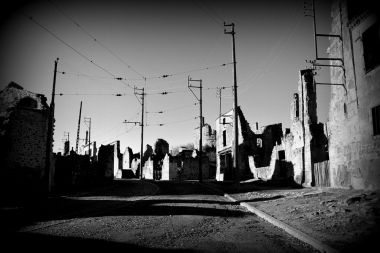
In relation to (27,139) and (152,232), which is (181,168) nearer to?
(27,139)

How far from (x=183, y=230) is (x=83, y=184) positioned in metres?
20.0

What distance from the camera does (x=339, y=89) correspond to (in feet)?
43.0

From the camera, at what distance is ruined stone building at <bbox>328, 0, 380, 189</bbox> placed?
34.7 feet

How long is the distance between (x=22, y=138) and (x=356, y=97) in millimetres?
20793

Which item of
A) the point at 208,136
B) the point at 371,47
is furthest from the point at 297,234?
the point at 208,136

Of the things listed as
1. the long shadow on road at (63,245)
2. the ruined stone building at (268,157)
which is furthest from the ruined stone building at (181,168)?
the long shadow on road at (63,245)

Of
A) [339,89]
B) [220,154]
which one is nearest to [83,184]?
[220,154]

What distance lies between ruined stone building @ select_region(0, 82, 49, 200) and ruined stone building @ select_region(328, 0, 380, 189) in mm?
18582

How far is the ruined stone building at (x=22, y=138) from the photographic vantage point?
63.5ft

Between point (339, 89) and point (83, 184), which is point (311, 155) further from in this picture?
point (83, 184)

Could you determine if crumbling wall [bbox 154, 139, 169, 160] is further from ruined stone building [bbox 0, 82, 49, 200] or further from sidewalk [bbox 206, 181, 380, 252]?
sidewalk [bbox 206, 181, 380, 252]

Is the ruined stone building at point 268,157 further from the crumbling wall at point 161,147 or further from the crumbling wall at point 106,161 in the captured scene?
the crumbling wall at point 161,147

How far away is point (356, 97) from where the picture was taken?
11586 millimetres

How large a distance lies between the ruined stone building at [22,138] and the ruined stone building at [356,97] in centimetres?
1858
